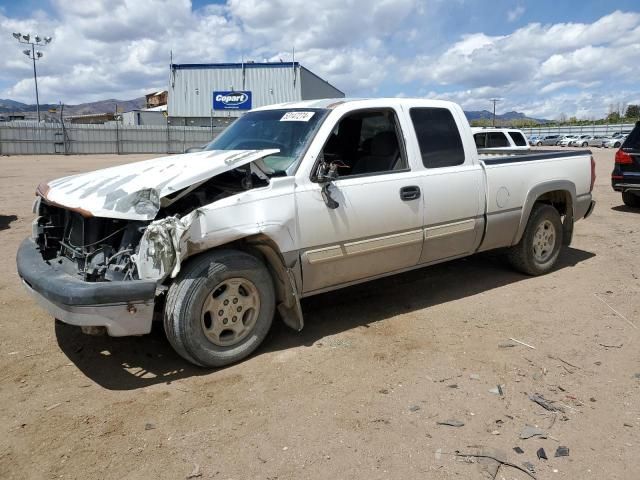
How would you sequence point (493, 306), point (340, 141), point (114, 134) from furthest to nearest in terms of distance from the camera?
point (114, 134) < point (493, 306) < point (340, 141)

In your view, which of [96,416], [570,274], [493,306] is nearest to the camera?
[96,416]

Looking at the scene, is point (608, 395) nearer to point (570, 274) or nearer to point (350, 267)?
point (350, 267)

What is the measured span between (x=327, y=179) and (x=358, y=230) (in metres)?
0.51

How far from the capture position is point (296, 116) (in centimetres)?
447

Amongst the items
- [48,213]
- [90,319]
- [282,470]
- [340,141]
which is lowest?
[282,470]

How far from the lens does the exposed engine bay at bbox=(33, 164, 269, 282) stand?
11.5 ft

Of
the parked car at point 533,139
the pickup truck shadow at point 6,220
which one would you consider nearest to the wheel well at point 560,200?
the pickup truck shadow at point 6,220

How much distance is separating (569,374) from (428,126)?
7.83 feet

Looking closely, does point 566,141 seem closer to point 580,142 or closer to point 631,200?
point 580,142

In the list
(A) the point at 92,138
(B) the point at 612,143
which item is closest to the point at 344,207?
(A) the point at 92,138

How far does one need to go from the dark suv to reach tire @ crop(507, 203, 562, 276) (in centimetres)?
500

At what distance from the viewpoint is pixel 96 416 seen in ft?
10.4

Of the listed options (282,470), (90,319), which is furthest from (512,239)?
(90,319)

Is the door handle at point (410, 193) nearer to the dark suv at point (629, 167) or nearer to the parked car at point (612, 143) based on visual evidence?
the dark suv at point (629, 167)
